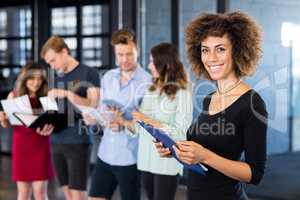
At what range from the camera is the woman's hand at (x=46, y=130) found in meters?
3.23

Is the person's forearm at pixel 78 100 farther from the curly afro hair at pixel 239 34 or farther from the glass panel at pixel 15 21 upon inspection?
the glass panel at pixel 15 21

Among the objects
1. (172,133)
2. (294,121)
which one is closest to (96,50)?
(294,121)

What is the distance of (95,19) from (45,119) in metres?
2.81

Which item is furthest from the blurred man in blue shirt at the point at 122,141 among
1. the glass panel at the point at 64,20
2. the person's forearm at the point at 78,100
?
the glass panel at the point at 64,20

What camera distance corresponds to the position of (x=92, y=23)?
586 centimetres

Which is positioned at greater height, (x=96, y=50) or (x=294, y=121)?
(x=96, y=50)

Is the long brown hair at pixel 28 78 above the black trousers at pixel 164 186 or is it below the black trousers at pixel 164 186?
above

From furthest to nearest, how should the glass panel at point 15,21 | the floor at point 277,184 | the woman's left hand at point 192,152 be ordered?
the glass panel at point 15,21, the floor at point 277,184, the woman's left hand at point 192,152

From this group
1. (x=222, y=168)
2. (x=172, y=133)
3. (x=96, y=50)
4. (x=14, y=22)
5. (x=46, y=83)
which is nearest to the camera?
(x=222, y=168)

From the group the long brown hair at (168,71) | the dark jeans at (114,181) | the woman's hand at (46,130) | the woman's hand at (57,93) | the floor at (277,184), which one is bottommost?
the floor at (277,184)

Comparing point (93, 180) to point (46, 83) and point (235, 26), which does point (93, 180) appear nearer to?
point (46, 83)

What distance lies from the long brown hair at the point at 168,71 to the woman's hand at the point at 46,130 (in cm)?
83

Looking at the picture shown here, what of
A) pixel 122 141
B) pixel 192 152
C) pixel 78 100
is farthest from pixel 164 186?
pixel 192 152

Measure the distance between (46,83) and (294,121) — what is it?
7.44ft
